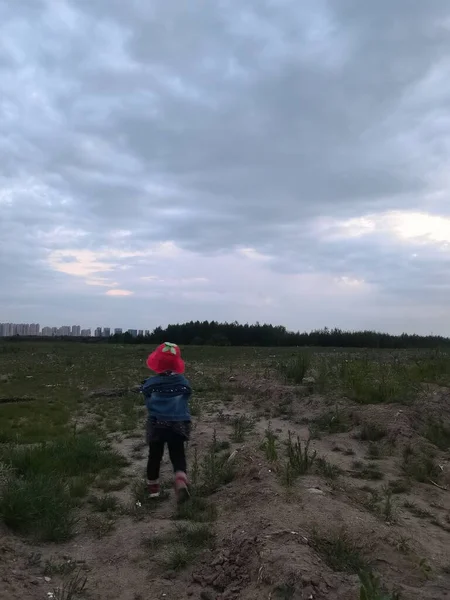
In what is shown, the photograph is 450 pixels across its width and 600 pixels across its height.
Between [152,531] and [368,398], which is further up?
[368,398]

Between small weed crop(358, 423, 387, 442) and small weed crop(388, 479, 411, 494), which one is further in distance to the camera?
small weed crop(358, 423, 387, 442)

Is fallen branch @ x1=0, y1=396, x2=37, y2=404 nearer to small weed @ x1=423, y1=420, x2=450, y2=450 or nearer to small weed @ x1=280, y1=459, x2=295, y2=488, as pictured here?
small weed @ x1=423, y1=420, x2=450, y2=450

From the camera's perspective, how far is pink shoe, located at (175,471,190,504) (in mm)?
5797

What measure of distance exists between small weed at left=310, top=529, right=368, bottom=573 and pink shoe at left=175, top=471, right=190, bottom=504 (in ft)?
5.57

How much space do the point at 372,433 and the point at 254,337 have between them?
6536cm

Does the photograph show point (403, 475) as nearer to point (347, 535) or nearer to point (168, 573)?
point (347, 535)

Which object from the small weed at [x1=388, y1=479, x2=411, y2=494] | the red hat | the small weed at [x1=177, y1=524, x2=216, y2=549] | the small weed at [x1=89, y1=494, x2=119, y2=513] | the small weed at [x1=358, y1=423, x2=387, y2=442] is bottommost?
the small weed at [x1=89, y1=494, x2=119, y2=513]


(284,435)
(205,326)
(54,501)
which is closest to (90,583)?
(54,501)

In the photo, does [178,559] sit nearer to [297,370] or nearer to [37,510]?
[37,510]

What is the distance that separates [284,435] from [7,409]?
6934 millimetres

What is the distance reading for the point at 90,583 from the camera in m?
4.20

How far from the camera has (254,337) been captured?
73938 millimetres

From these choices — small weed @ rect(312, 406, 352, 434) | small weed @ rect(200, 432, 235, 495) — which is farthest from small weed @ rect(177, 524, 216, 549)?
small weed @ rect(312, 406, 352, 434)

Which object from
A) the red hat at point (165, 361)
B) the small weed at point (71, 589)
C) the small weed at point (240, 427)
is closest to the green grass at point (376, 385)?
the small weed at point (240, 427)
